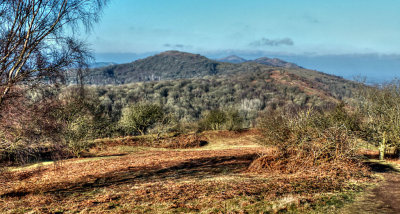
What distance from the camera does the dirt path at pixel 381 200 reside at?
6.56 m

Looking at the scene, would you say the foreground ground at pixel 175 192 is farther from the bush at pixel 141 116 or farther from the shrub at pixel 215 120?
the shrub at pixel 215 120

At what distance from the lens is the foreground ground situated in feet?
22.5

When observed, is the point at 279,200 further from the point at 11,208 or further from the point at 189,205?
the point at 11,208

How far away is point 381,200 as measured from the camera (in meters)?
7.32

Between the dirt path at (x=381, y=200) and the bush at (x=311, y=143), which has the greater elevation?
the bush at (x=311, y=143)

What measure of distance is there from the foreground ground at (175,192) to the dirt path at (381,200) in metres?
0.03

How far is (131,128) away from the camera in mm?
30516

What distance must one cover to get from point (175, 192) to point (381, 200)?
618 centimetres

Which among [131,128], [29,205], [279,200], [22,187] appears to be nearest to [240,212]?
[279,200]

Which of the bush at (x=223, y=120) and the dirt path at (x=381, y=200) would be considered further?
the bush at (x=223, y=120)

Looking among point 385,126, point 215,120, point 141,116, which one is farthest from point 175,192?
point 215,120

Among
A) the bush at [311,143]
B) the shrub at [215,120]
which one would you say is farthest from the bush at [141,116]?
the bush at [311,143]

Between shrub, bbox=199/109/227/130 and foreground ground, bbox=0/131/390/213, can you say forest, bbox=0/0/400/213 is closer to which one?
foreground ground, bbox=0/131/390/213

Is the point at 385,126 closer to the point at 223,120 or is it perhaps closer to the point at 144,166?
the point at 144,166
